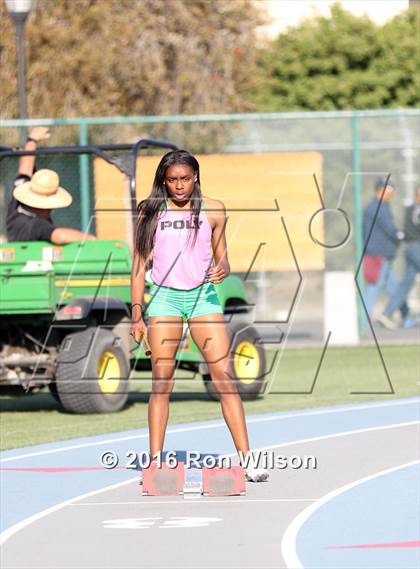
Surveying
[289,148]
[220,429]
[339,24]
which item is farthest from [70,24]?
[220,429]

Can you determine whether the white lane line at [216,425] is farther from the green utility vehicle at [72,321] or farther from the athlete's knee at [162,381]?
the athlete's knee at [162,381]

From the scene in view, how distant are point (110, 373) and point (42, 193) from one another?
196cm

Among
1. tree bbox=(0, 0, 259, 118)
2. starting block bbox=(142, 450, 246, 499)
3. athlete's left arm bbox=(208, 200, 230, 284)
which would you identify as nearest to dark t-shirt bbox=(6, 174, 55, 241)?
athlete's left arm bbox=(208, 200, 230, 284)

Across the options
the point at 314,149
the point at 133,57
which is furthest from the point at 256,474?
the point at 133,57

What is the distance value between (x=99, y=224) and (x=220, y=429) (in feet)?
29.7

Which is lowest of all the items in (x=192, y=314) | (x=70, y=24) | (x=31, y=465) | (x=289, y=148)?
(x=31, y=465)

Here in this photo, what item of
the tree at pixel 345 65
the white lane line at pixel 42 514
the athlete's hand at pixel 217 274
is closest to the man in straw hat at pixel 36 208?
the white lane line at pixel 42 514

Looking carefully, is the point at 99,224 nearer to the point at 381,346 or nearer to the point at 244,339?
the point at 381,346

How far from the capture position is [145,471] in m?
10.3

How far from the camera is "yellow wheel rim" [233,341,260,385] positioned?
1695cm

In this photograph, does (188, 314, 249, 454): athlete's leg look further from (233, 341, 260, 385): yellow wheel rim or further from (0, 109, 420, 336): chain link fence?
(0, 109, 420, 336): chain link fence

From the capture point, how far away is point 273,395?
695 inches

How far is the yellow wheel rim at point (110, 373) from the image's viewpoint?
16.0 m

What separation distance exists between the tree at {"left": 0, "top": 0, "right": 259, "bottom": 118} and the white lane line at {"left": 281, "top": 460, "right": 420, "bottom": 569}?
59.6 ft
